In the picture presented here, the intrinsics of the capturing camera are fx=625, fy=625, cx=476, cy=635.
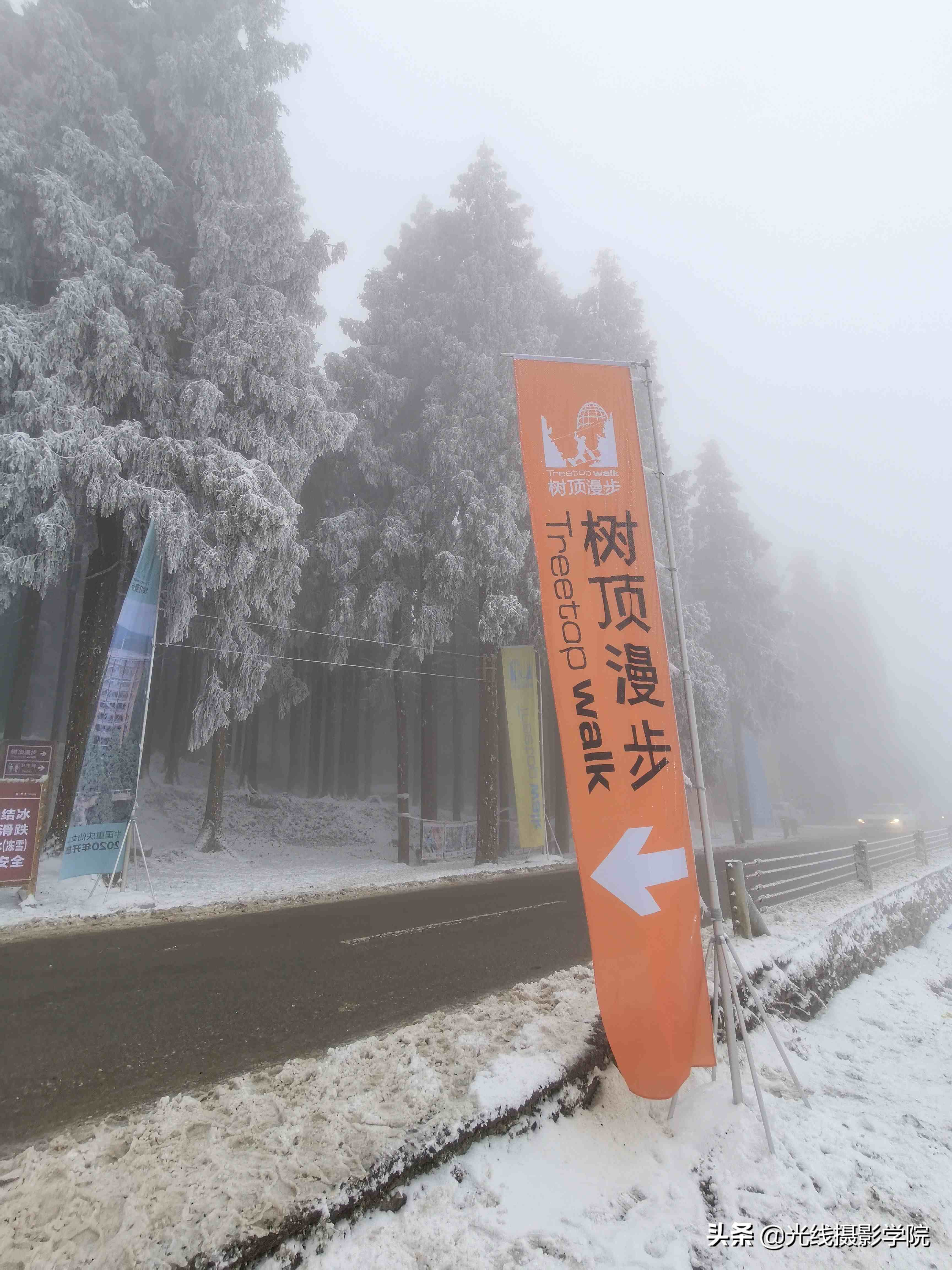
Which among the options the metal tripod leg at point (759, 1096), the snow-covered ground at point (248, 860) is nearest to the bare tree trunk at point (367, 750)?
the snow-covered ground at point (248, 860)

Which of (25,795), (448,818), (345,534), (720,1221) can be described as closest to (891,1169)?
(720,1221)

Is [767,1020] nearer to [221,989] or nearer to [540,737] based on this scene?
[221,989]

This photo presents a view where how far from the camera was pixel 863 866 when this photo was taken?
1138 centimetres

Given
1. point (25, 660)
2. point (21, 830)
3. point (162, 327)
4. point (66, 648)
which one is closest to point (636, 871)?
point (21, 830)

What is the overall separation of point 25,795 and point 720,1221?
8831mm

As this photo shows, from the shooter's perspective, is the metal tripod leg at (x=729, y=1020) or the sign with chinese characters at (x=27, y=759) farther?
the sign with chinese characters at (x=27, y=759)

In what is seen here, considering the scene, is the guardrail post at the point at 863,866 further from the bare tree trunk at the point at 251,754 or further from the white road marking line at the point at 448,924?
the bare tree trunk at the point at 251,754

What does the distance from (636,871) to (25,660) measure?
14.9 m

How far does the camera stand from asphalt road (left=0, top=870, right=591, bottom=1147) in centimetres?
368

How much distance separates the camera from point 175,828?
16.5m

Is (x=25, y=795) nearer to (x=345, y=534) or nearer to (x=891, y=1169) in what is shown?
(x=345, y=534)

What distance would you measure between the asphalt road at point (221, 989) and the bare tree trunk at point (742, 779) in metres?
19.9

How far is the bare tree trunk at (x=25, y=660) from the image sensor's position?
43.8ft

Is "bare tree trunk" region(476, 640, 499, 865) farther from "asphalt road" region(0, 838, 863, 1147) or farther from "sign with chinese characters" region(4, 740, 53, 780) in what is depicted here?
"sign with chinese characters" region(4, 740, 53, 780)
